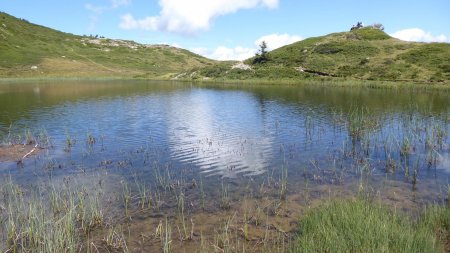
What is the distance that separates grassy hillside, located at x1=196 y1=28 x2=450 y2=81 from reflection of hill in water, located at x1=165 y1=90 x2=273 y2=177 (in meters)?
56.2

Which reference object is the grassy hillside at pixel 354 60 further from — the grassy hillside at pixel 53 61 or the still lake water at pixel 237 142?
the still lake water at pixel 237 142

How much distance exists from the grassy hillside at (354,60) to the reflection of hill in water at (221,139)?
184 feet

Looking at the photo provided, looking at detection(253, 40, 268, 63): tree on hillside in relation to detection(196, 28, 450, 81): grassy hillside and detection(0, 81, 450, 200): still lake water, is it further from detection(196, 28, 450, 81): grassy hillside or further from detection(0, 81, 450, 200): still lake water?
detection(0, 81, 450, 200): still lake water

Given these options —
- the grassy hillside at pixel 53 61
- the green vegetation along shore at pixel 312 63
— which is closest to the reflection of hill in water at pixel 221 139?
the green vegetation along shore at pixel 312 63

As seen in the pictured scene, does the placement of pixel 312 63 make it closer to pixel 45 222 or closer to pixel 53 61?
pixel 45 222

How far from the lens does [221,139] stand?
27.7 metres

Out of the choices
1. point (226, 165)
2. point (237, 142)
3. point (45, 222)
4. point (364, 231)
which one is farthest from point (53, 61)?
point (364, 231)

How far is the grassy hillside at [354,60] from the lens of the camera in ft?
280

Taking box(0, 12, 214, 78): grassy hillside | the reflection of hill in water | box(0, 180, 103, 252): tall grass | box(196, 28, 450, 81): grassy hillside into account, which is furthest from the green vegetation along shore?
box(0, 180, 103, 252): tall grass

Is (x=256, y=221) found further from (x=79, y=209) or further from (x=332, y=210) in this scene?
(x=79, y=209)

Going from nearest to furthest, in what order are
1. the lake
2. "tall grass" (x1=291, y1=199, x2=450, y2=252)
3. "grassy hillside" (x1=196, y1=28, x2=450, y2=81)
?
"tall grass" (x1=291, y1=199, x2=450, y2=252), the lake, "grassy hillside" (x1=196, y1=28, x2=450, y2=81)

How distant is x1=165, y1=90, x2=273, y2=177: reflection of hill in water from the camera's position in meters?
20.8

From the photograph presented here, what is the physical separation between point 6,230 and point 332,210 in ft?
36.0

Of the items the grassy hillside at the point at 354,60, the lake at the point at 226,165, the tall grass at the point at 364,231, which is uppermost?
the grassy hillside at the point at 354,60
